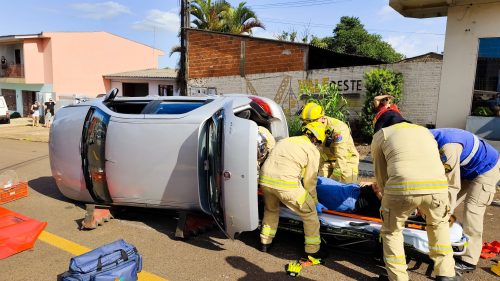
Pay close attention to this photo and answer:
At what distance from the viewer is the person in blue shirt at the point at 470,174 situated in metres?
3.42

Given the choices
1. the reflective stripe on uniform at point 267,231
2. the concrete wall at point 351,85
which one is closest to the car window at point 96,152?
the reflective stripe on uniform at point 267,231

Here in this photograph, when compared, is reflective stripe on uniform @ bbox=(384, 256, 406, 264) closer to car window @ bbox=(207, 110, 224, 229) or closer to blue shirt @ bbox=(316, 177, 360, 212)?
blue shirt @ bbox=(316, 177, 360, 212)

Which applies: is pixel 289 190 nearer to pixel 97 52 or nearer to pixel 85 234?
pixel 85 234

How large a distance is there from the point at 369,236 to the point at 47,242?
11.9 ft

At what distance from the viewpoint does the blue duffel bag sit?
3025mm

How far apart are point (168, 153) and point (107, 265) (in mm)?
1561

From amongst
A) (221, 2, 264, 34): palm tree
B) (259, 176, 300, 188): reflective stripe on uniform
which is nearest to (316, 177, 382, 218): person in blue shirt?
(259, 176, 300, 188): reflective stripe on uniform

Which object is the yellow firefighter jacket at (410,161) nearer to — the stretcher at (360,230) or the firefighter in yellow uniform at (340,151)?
the stretcher at (360,230)

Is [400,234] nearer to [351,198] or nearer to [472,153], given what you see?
[351,198]

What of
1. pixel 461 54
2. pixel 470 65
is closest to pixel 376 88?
pixel 461 54

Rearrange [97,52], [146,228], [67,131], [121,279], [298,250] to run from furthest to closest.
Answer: [97,52], [67,131], [146,228], [298,250], [121,279]

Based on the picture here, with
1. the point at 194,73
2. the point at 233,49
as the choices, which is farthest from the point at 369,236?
the point at 194,73

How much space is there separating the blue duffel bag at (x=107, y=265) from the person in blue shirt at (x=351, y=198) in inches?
82.9

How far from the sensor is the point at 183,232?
14.1ft
